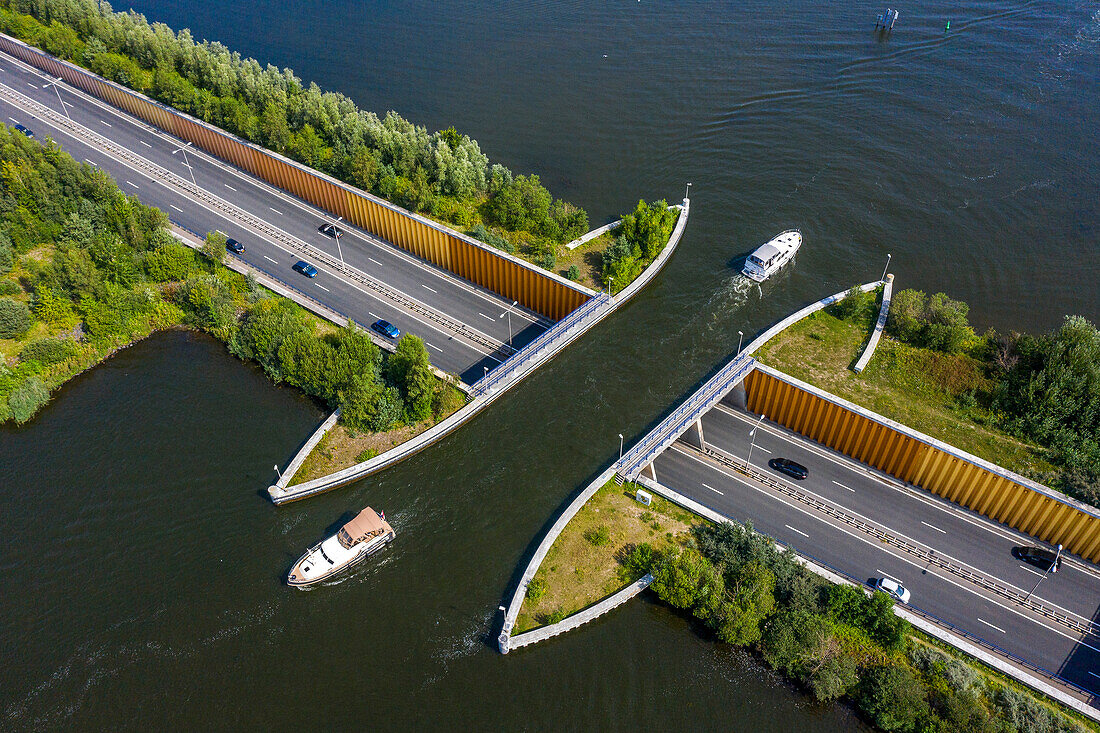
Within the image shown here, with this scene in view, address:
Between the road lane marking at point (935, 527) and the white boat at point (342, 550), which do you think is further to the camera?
the road lane marking at point (935, 527)

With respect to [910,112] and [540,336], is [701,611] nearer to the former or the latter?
[540,336]

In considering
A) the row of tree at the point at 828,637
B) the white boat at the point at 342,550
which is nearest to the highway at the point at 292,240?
the white boat at the point at 342,550

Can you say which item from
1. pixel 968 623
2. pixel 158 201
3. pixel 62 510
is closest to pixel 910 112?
pixel 968 623

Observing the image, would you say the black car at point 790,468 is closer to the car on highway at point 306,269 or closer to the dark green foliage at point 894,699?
the dark green foliage at point 894,699

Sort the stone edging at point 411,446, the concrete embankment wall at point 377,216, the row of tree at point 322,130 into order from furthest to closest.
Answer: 1. the row of tree at point 322,130
2. the concrete embankment wall at point 377,216
3. the stone edging at point 411,446

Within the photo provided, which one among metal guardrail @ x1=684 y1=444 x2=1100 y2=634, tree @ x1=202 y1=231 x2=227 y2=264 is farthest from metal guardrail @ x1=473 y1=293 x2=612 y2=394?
tree @ x1=202 y1=231 x2=227 y2=264

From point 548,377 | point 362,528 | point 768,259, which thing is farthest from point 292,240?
point 768,259
